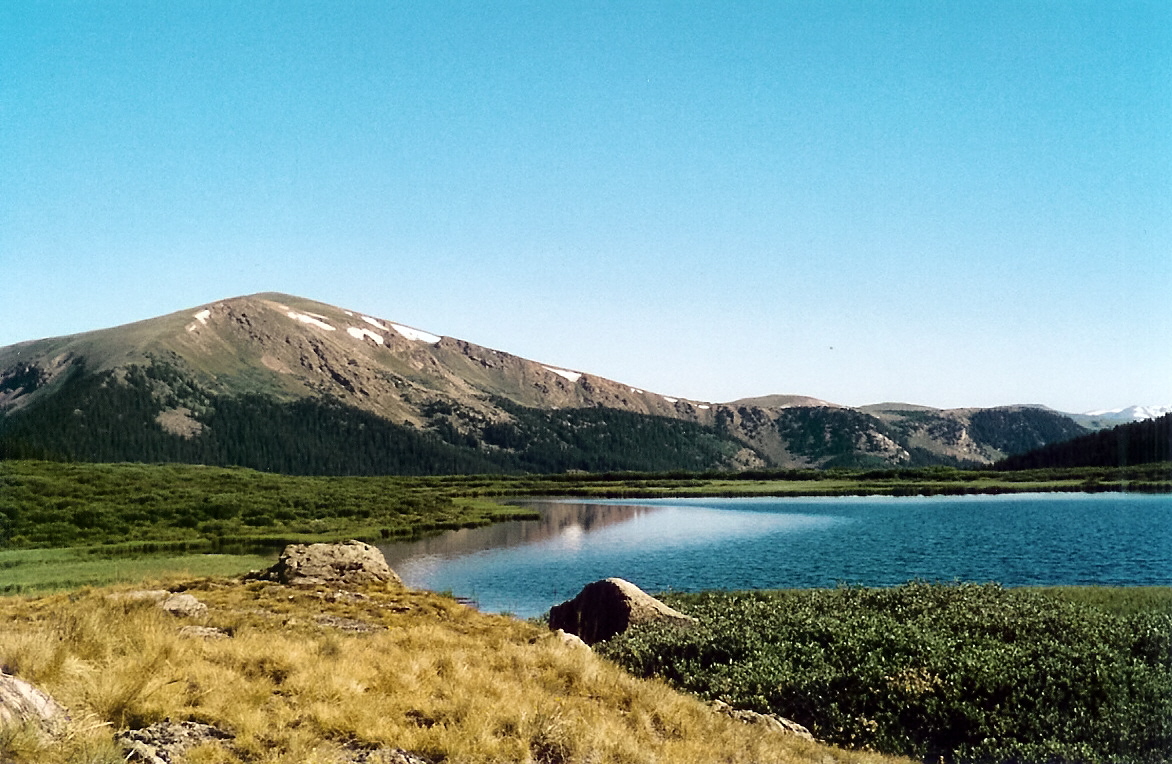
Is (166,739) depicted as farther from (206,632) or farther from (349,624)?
(349,624)

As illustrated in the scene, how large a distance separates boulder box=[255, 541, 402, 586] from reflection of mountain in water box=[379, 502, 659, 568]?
31.5 meters

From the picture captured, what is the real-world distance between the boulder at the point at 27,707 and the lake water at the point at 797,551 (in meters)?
36.2

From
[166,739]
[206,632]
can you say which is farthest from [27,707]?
[206,632]

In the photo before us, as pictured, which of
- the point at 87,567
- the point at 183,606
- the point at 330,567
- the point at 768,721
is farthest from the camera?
the point at 87,567

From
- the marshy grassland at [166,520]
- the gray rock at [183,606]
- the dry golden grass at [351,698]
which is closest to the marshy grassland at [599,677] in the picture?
the dry golden grass at [351,698]

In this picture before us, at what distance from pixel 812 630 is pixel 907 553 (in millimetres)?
50840

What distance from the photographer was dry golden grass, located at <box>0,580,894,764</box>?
12.5 meters

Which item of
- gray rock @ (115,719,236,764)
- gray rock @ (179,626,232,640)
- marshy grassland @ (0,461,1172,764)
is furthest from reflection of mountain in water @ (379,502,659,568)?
gray rock @ (115,719,236,764)

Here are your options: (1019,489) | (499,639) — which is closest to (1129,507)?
(1019,489)

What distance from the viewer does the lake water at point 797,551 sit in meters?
56.5

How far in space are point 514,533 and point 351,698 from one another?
85.3 m

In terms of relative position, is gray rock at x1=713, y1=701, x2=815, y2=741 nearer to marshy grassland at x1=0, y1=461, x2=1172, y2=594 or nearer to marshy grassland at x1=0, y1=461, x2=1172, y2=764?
marshy grassland at x1=0, y1=461, x2=1172, y2=764

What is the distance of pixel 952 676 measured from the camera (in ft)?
69.2

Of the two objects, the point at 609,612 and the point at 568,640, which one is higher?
the point at 568,640
